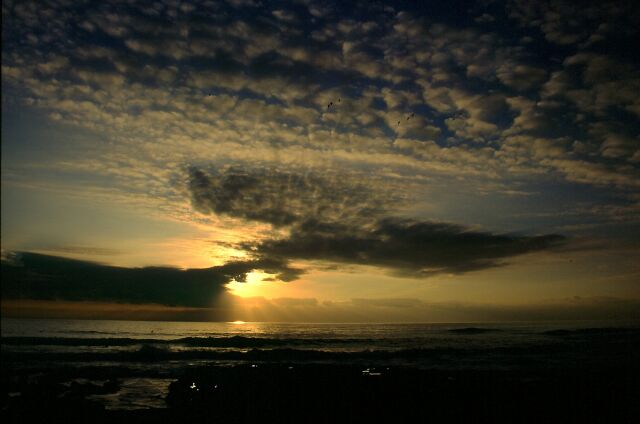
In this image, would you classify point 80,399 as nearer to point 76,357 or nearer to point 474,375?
point 474,375

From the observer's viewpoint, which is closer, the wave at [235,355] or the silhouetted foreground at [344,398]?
the silhouetted foreground at [344,398]

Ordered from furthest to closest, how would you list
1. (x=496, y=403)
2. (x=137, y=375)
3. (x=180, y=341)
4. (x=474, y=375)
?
(x=180, y=341)
(x=137, y=375)
(x=474, y=375)
(x=496, y=403)

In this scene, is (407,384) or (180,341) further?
(180,341)

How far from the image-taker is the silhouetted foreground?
59.6 feet

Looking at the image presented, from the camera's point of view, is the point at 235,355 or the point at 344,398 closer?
the point at 344,398

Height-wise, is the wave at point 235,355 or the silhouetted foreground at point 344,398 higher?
the silhouetted foreground at point 344,398

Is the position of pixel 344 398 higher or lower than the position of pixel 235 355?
higher

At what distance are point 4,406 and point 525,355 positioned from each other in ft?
154

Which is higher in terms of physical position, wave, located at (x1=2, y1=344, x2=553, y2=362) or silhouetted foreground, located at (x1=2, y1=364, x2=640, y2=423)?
silhouetted foreground, located at (x1=2, y1=364, x2=640, y2=423)

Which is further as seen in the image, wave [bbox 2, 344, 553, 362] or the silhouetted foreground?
wave [bbox 2, 344, 553, 362]

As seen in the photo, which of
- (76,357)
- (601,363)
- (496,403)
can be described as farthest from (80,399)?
(601,363)

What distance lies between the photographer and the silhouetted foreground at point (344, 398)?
18.2 metres

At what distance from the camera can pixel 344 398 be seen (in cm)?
2144

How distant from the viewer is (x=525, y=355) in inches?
1811
